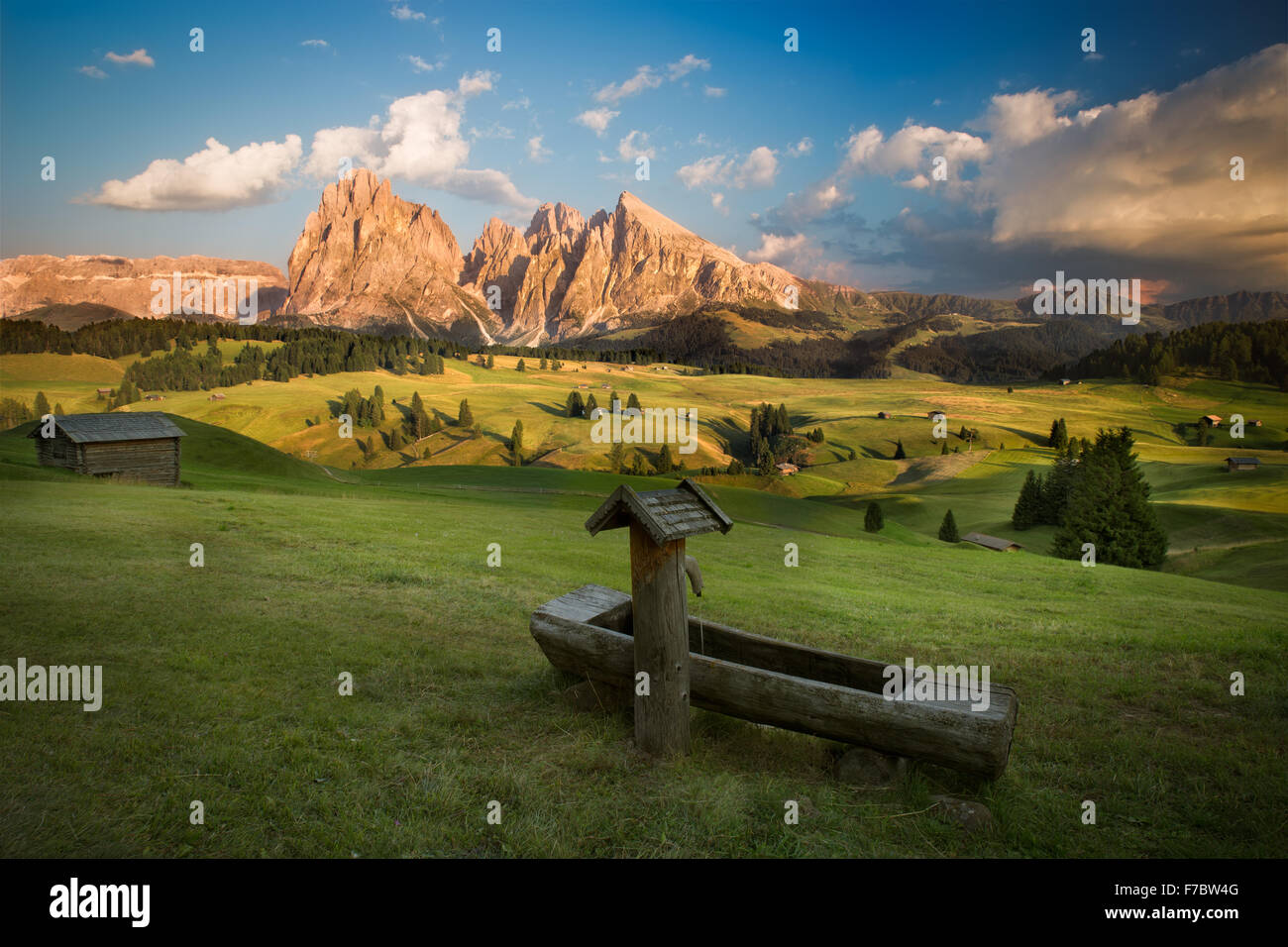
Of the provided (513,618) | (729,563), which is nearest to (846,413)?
(729,563)

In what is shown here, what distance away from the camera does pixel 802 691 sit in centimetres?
702

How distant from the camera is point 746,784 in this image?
22.7 feet

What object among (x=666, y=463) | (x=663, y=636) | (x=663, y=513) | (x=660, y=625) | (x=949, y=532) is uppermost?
(x=663, y=513)

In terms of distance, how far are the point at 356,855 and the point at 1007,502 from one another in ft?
348

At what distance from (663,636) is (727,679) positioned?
0.91 m

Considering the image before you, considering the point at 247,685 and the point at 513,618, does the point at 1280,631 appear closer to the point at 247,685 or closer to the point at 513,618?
the point at 513,618

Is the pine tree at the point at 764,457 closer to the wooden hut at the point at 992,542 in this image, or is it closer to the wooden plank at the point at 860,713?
the wooden hut at the point at 992,542

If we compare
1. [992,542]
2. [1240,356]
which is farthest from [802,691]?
[1240,356]

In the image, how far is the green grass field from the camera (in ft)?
19.7

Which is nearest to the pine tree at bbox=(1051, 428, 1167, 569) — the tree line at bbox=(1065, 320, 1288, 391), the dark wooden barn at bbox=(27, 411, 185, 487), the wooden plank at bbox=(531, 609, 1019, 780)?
the wooden plank at bbox=(531, 609, 1019, 780)

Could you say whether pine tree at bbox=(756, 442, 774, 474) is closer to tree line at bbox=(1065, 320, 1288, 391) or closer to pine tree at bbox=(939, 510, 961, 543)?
pine tree at bbox=(939, 510, 961, 543)

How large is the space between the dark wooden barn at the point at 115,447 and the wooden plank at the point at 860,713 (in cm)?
4437

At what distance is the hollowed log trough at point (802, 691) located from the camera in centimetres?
654

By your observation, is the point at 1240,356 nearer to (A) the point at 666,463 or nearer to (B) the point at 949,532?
(A) the point at 666,463
